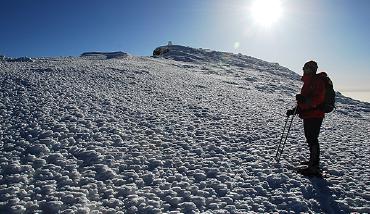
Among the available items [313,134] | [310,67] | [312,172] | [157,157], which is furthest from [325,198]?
[157,157]

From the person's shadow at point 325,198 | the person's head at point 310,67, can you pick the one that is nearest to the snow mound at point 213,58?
the person's head at point 310,67

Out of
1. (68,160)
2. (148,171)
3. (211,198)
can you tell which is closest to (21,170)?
(68,160)

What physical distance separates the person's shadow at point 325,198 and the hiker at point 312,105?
48 cm

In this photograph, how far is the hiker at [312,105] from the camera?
9602mm

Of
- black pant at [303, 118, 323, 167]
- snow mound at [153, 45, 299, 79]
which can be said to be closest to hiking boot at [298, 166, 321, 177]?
black pant at [303, 118, 323, 167]

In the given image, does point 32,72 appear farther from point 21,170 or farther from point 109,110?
point 21,170

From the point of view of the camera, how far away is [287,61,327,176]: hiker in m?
9.60

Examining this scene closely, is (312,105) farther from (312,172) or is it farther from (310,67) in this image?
(312,172)

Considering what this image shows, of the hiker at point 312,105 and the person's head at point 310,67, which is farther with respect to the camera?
the person's head at point 310,67

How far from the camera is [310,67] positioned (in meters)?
9.74

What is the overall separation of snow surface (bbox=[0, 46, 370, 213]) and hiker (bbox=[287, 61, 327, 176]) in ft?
2.08

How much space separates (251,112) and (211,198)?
1181 cm

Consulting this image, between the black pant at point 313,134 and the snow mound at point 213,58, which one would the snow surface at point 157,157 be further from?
the snow mound at point 213,58

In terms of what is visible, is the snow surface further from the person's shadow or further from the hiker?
the hiker
